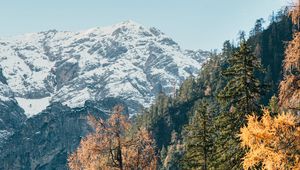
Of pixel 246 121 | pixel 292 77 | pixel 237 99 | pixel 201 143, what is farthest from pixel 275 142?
pixel 201 143

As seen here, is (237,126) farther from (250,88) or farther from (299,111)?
(299,111)

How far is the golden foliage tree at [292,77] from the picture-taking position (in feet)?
61.8

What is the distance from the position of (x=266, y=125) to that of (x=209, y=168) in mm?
23763

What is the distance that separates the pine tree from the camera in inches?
1283

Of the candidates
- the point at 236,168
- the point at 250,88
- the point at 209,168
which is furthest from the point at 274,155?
the point at 209,168

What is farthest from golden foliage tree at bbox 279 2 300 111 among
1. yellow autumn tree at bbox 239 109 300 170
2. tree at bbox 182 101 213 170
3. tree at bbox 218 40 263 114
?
tree at bbox 182 101 213 170

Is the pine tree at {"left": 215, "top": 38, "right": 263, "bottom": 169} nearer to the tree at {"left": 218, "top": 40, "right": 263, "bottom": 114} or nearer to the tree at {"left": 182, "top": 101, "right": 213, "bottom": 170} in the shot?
the tree at {"left": 218, "top": 40, "right": 263, "bottom": 114}

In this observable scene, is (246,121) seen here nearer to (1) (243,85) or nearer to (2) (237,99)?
(2) (237,99)

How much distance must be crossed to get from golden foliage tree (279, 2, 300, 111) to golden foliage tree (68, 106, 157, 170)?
75.6ft

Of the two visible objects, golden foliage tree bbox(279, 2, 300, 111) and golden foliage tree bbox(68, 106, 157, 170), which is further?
golden foliage tree bbox(68, 106, 157, 170)

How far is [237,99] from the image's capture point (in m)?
33.1

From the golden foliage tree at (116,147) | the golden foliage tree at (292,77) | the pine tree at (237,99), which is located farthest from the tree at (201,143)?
the golden foliage tree at (292,77)

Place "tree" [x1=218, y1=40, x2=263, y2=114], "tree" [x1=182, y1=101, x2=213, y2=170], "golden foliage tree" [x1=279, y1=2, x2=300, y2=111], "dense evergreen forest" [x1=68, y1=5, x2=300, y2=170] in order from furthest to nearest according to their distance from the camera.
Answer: "tree" [x1=182, y1=101, x2=213, y2=170] < "tree" [x1=218, y1=40, x2=263, y2=114] < "golden foliage tree" [x1=279, y1=2, x2=300, y2=111] < "dense evergreen forest" [x1=68, y1=5, x2=300, y2=170]

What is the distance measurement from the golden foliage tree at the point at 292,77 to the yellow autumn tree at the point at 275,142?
0.76 metres
